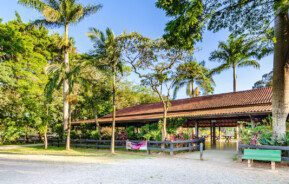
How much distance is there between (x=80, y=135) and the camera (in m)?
25.7

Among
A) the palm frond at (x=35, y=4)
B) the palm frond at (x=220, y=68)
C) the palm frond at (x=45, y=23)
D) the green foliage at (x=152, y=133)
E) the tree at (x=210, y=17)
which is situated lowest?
the green foliage at (x=152, y=133)

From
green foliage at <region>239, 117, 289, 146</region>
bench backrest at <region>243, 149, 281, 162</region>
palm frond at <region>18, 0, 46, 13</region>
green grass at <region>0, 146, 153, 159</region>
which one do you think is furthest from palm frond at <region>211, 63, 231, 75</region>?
bench backrest at <region>243, 149, 281, 162</region>

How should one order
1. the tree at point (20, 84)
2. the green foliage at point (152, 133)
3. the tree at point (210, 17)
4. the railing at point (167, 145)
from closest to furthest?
the tree at point (210, 17) < the railing at point (167, 145) < the green foliage at point (152, 133) < the tree at point (20, 84)

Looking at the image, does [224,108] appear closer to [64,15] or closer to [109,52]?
[109,52]

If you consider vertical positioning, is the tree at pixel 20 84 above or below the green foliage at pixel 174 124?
above

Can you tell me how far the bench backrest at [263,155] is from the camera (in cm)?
1103

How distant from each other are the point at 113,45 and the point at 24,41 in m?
16.7

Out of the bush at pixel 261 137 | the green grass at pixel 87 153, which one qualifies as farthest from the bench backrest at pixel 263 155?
the green grass at pixel 87 153

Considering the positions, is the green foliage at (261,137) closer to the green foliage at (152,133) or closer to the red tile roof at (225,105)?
the red tile roof at (225,105)

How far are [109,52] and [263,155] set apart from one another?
448 inches

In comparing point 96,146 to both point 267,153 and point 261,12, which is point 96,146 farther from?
point 261,12

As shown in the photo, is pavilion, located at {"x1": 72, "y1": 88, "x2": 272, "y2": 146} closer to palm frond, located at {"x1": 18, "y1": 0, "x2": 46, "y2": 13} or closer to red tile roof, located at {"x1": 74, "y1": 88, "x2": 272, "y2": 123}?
red tile roof, located at {"x1": 74, "y1": 88, "x2": 272, "y2": 123}

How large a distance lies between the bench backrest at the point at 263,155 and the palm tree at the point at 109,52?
9344 mm

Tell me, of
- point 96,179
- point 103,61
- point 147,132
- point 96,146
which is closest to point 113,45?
point 103,61
